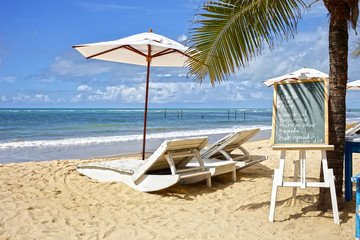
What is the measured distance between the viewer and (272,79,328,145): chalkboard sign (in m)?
3.57

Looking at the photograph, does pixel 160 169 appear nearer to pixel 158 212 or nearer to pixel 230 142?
pixel 230 142

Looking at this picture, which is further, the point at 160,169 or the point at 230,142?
the point at 230,142

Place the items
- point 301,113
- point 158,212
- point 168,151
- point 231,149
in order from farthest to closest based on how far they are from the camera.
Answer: point 231,149 < point 168,151 < point 158,212 < point 301,113

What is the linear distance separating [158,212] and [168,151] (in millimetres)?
960

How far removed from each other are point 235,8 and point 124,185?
297cm

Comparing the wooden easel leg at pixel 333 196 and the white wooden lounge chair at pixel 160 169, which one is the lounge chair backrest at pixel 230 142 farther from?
the wooden easel leg at pixel 333 196

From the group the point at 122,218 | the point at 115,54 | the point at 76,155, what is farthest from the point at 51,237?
the point at 76,155

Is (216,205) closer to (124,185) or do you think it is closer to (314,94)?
(124,185)

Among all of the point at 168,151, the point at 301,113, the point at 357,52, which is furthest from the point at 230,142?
the point at 357,52

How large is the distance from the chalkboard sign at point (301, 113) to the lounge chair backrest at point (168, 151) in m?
1.37

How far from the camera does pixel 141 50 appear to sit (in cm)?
687

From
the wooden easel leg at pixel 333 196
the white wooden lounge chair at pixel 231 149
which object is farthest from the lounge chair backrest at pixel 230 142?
the wooden easel leg at pixel 333 196

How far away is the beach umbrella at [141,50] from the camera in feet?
18.6

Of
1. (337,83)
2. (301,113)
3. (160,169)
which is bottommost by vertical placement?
(160,169)
